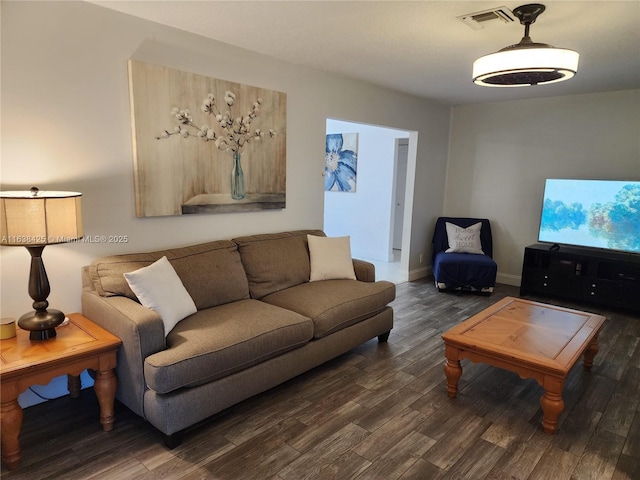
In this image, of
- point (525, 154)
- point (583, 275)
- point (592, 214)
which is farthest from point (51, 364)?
point (525, 154)

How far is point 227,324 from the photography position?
2.34 meters

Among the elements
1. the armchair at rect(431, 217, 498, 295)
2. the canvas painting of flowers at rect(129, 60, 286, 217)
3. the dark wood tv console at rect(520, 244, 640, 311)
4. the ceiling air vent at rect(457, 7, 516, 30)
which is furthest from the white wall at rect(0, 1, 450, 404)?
the dark wood tv console at rect(520, 244, 640, 311)

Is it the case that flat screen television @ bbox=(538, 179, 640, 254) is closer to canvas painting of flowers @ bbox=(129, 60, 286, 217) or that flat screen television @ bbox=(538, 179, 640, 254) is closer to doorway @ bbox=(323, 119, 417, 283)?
doorway @ bbox=(323, 119, 417, 283)

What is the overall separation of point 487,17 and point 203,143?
2.01m

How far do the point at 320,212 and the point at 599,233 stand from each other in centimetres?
301

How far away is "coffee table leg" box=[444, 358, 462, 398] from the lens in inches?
99.3

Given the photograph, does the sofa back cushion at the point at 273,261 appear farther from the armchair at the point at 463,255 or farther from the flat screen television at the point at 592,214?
the flat screen television at the point at 592,214

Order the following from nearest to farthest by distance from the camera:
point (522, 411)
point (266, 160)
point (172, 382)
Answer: point (172, 382) → point (522, 411) → point (266, 160)

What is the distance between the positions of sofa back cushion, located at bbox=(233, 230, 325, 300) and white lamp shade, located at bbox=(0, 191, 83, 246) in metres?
1.29

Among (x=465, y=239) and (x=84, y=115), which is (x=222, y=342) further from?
(x=465, y=239)

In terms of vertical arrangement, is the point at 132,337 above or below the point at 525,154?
below

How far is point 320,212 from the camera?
158 inches

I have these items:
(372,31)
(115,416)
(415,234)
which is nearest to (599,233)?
(415,234)

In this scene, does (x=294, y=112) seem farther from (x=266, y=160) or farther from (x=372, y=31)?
(x=372, y=31)
